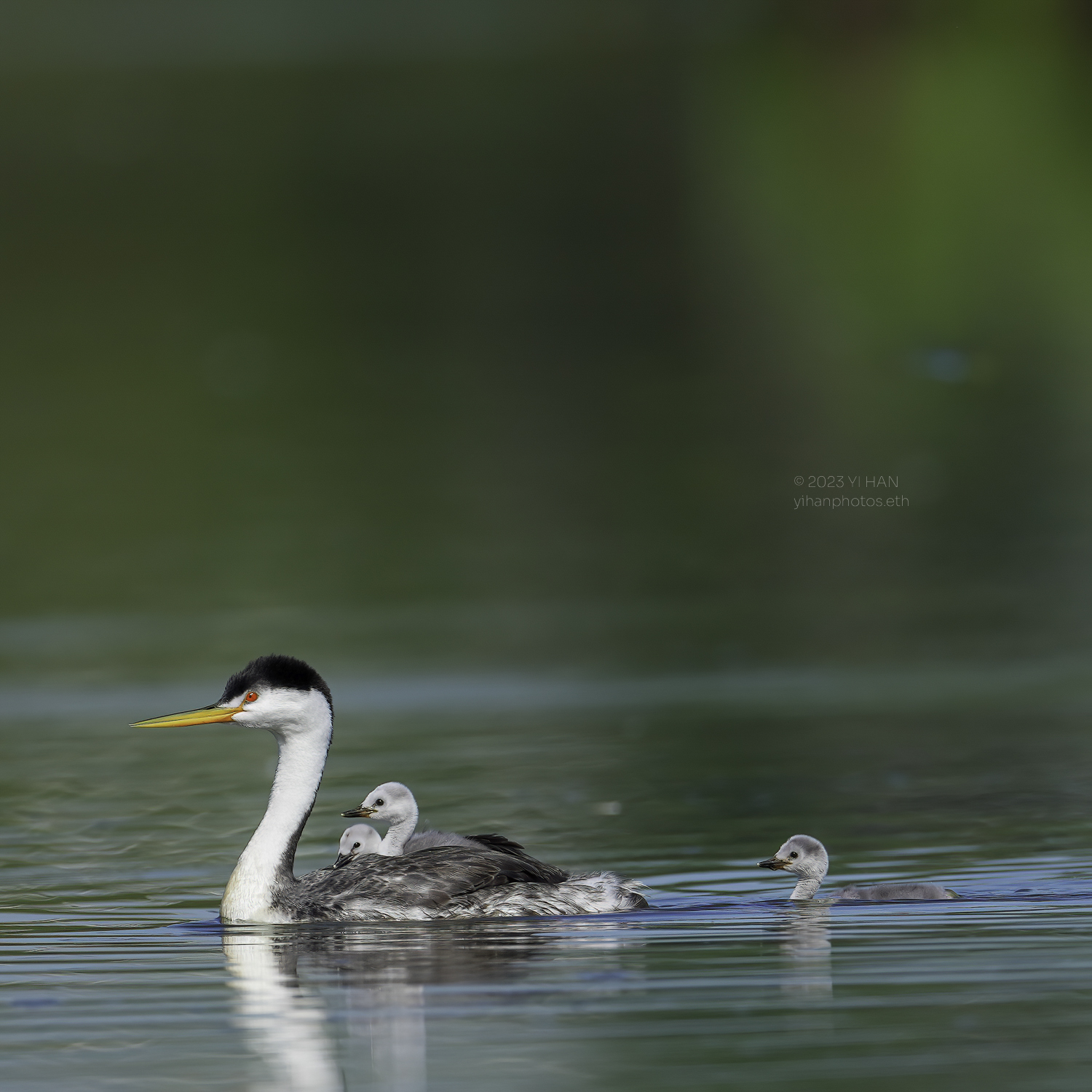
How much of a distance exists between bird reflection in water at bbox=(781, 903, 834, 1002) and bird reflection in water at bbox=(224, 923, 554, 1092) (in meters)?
0.88

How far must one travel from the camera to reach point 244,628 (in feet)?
53.9

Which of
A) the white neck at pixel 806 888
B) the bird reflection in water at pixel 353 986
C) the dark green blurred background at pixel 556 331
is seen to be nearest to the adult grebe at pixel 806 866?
the white neck at pixel 806 888

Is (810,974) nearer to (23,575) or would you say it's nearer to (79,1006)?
(79,1006)

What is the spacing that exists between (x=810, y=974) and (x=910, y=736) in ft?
17.7

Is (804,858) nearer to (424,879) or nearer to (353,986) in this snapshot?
(424,879)

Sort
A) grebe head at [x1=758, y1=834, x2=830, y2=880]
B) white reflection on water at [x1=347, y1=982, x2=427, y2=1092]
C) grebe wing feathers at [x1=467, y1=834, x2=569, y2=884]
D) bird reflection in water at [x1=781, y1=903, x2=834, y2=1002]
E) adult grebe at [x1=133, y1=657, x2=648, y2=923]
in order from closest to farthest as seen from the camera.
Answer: white reflection on water at [x1=347, y1=982, x2=427, y2=1092] < bird reflection in water at [x1=781, y1=903, x2=834, y2=1002] < adult grebe at [x1=133, y1=657, x2=648, y2=923] < grebe wing feathers at [x1=467, y1=834, x2=569, y2=884] < grebe head at [x1=758, y1=834, x2=830, y2=880]

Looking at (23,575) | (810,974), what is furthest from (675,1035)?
(23,575)

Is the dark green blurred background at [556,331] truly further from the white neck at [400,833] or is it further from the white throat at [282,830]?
the white throat at [282,830]

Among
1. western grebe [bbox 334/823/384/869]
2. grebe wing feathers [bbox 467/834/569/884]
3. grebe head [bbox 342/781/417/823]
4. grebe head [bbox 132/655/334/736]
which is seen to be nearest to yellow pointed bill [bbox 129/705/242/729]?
grebe head [bbox 132/655/334/736]

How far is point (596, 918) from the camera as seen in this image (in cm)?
923

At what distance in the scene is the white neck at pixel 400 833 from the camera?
10.3 metres

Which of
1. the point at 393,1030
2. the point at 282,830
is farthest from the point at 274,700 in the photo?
the point at 393,1030

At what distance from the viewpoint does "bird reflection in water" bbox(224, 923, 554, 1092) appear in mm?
6715

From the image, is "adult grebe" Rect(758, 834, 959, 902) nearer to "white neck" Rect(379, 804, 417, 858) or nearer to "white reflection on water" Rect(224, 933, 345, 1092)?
"white neck" Rect(379, 804, 417, 858)
